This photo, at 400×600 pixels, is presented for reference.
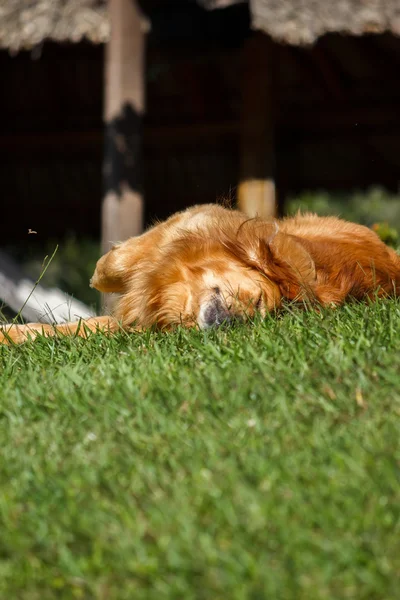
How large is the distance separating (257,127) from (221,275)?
5.00 metres

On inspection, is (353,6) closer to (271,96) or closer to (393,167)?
(271,96)

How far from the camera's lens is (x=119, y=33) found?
259 inches

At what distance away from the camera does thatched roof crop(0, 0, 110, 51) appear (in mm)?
6605

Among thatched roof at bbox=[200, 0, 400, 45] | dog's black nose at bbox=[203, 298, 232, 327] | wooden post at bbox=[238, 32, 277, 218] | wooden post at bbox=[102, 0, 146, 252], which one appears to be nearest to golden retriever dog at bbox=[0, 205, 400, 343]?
dog's black nose at bbox=[203, 298, 232, 327]

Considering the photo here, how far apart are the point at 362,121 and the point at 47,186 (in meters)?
4.22

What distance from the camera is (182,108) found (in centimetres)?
1016

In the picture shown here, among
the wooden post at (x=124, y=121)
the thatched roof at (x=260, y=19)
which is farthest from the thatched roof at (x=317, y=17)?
the wooden post at (x=124, y=121)

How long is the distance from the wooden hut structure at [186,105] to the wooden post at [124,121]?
11mm

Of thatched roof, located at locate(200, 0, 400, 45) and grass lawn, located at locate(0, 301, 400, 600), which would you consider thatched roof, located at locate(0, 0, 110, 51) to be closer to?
thatched roof, located at locate(200, 0, 400, 45)

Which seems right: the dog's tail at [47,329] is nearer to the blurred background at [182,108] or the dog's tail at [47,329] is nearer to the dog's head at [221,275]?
the dog's head at [221,275]

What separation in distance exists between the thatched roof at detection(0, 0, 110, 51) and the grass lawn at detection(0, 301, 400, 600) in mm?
4728

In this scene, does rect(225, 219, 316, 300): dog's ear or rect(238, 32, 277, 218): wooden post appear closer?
rect(225, 219, 316, 300): dog's ear

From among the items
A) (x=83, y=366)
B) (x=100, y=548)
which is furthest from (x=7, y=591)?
(x=83, y=366)

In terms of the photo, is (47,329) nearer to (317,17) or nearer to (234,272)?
(234,272)
